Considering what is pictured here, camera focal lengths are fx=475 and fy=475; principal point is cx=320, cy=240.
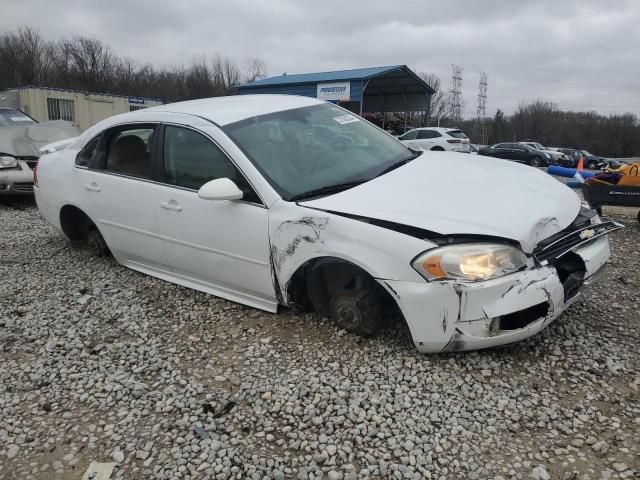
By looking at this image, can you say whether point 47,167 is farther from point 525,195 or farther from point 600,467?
point 600,467

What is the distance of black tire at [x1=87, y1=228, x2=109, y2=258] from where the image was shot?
4.52 metres

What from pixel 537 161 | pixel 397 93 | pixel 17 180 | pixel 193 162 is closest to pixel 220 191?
pixel 193 162

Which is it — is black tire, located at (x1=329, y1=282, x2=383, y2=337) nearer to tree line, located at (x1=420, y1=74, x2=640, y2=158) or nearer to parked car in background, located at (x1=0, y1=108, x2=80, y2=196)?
parked car in background, located at (x1=0, y1=108, x2=80, y2=196)

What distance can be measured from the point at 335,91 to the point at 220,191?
24.5 m

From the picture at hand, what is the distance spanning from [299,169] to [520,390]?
6.10 feet

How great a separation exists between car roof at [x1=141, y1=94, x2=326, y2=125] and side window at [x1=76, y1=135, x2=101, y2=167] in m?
0.46

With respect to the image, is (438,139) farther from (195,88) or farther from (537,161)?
(195,88)

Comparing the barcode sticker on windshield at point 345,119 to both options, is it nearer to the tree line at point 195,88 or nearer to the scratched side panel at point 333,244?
the scratched side panel at point 333,244

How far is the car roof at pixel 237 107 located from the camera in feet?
11.5

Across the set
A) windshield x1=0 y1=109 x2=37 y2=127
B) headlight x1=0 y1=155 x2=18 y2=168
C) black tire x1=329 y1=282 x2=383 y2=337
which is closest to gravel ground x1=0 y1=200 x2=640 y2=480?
black tire x1=329 y1=282 x2=383 y2=337

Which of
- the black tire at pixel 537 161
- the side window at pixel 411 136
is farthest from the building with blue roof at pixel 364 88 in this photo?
the black tire at pixel 537 161

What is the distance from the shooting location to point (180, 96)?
58.2 metres

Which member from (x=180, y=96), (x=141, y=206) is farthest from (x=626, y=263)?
(x=180, y=96)

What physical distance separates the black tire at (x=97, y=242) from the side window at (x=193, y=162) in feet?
4.72
